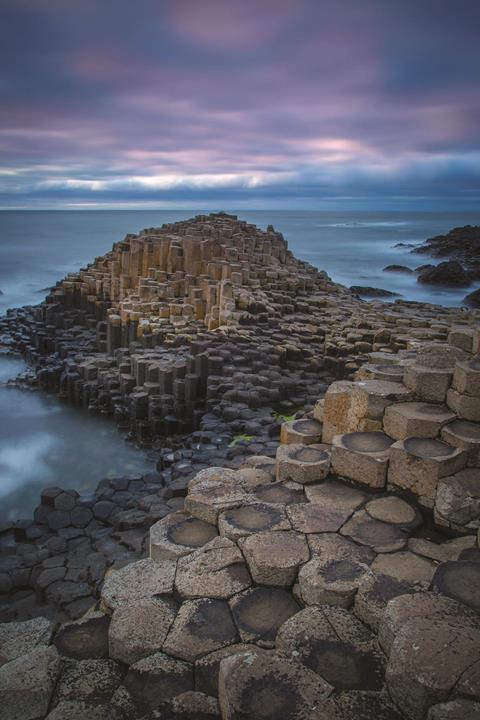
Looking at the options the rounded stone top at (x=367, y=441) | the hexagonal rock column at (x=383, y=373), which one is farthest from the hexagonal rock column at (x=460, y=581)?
the hexagonal rock column at (x=383, y=373)

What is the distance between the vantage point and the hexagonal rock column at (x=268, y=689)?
8.87ft

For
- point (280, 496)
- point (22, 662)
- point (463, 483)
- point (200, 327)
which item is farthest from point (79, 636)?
point (200, 327)

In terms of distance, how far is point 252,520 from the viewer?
4.47m

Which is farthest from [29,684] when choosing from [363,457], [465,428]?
[465,428]

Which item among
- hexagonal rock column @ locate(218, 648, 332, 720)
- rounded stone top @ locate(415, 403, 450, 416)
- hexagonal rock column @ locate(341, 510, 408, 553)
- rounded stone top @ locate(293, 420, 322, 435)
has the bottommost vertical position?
hexagonal rock column @ locate(218, 648, 332, 720)

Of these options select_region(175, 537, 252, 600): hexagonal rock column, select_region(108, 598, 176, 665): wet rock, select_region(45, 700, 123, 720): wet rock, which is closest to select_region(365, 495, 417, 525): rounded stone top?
select_region(175, 537, 252, 600): hexagonal rock column

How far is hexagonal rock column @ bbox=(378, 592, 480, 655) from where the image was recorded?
2980mm

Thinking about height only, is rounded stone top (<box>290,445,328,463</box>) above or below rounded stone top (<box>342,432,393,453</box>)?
below

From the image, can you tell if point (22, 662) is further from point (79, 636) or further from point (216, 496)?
point (216, 496)

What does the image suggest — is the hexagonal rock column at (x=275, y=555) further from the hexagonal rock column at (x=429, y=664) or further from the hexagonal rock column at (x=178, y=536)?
the hexagonal rock column at (x=429, y=664)

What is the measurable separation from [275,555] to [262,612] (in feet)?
1.43

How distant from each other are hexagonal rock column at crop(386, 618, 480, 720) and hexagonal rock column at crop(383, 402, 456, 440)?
7.09ft

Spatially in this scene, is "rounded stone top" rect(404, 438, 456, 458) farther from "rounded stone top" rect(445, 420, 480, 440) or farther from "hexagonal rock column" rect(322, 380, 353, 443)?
"hexagonal rock column" rect(322, 380, 353, 443)

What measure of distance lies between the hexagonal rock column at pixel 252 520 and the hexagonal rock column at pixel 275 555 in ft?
0.36
